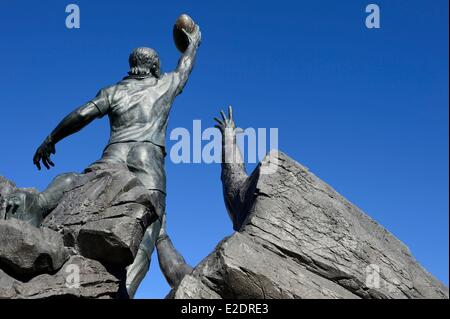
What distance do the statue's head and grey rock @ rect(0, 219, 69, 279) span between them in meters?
2.16

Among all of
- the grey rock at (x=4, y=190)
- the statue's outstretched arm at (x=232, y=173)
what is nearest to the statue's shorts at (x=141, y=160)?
the grey rock at (x=4, y=190)

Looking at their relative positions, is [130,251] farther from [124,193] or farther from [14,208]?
[14,208]

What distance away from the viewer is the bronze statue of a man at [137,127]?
5.87 meters

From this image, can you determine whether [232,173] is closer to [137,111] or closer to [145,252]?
[137,111]

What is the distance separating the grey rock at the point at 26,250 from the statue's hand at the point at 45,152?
1274 mm

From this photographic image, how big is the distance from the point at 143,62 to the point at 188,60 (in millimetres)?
543

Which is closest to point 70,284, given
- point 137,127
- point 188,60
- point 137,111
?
point 137,127

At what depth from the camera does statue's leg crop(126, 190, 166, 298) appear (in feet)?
18.7

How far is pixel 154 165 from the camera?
607 centimetres

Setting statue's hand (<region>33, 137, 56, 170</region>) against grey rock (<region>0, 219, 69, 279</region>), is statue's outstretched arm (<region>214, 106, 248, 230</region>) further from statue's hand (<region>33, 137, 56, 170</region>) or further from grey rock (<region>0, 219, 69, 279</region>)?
grey rock (<region>0, 219, 69, 279</region>)

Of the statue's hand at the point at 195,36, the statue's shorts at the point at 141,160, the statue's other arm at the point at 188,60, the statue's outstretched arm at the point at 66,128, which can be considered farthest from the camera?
the statue's hand at the point at 195,36

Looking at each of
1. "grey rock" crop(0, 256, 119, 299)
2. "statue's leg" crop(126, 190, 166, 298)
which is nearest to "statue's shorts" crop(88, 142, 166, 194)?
"statue's leg" crop(126, 190, 166, 298)

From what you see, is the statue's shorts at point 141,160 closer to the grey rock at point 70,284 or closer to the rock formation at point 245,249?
the rock formation at point 245,249
